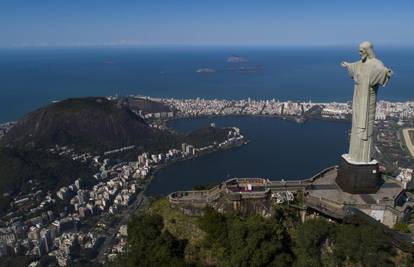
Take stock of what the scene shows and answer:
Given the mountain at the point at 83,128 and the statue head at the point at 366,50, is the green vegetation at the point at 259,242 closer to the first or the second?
the statue head at the point at 366,50

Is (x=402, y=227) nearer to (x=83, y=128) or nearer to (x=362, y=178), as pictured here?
(x=362, y=178)

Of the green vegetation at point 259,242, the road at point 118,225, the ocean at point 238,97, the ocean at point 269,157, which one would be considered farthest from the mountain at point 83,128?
the green vegetation at point 259,242

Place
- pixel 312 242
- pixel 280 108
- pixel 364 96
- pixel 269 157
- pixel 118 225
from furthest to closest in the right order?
pixel 280 108, pixel 269 157, pixel 118 225, pixel 364 96, pixel 312 242

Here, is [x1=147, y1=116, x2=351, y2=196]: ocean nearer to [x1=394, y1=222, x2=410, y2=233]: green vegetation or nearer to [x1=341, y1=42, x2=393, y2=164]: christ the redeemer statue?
[x1=341, y1=42, x2=393, y2=164]: christ the redeemer statue

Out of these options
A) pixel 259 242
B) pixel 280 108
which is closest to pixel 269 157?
pixel 280 108

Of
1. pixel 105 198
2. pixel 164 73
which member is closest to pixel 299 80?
pixel 164 73

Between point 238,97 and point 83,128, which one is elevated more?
point 238,97
